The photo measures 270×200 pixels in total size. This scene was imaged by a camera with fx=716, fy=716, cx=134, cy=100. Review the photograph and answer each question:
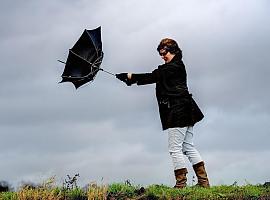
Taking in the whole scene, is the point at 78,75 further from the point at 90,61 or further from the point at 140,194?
the point at 140,194

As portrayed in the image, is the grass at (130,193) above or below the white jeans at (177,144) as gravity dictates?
below

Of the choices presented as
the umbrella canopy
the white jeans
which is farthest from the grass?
the umbrella canopy

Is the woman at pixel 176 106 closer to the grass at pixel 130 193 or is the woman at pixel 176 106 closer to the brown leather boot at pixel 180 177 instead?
the brown leather boot at pixel 180 177

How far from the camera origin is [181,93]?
1274 centimetres

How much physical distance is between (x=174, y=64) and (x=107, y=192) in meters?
2.77

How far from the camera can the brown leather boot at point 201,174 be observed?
1295 cm

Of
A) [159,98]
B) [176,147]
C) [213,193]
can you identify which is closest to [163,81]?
[159,98]

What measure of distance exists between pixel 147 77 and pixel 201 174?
2.03m

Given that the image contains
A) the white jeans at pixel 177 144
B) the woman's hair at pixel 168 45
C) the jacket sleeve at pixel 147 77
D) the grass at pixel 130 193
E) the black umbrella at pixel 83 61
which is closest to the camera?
the grass at pixel 130 193

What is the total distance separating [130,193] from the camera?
11438mm

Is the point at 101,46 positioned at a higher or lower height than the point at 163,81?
higher

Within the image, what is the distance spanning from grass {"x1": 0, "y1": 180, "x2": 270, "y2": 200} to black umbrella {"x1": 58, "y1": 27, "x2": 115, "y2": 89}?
6.82ft

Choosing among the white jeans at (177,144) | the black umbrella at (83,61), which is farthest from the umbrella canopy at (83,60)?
the white jeans at (177,144)

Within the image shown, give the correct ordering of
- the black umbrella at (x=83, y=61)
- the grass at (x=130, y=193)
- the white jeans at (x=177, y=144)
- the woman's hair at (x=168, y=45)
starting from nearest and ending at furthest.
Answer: the grass at (x=130, y=193), the white jeans at (x=177, y=144), the woman's hair at (x=168, y=45), the black umbrella at (x=83, y=61)
